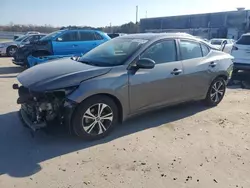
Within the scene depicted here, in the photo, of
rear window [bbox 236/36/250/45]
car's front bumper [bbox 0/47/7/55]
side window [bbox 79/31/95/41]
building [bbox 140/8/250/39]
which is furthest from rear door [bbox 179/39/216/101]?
building [bbox 140/8/250/39]

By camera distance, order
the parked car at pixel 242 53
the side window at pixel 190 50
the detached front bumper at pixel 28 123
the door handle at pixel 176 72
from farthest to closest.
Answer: the parked car at pixel 242 53
the side window at pixel 190 50
the door handle at pixel 176 72
the detached front bumper at pixel 28 123

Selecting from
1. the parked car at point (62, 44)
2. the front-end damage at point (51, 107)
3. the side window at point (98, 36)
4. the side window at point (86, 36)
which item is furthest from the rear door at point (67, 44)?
the front-end damage at point (51, 107)

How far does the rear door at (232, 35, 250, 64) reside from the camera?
1053cm

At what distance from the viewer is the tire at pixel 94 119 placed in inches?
170

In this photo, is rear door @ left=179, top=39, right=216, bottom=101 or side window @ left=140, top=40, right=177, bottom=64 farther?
rear door @ left=179, top=39, right=216, bottom=101

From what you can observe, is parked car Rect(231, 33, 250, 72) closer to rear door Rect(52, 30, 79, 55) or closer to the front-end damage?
rear door Rect(52, 30, 79, 55)

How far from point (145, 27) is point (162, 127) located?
61472 millimetres

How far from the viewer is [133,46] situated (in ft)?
16.9

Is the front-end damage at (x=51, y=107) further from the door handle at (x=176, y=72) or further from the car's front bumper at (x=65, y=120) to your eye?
the door handle at (x=176, y=72)

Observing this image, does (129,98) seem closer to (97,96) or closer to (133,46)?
(97,96)

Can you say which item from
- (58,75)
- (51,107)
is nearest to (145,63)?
(58,75)

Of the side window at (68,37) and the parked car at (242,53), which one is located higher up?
the side window at (68,37)

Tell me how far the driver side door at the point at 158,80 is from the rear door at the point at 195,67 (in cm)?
19

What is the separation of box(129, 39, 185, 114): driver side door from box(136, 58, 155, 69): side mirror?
0.13 meters
